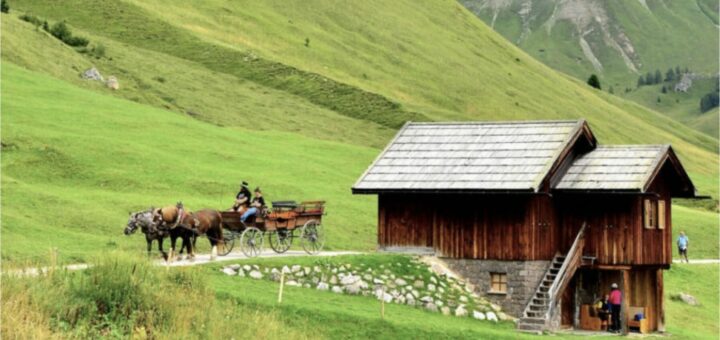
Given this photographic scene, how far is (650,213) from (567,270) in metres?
4.98

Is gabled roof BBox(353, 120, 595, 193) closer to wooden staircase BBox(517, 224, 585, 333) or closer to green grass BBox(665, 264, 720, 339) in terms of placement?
wooden staircase BBox(517, 224, 585, 333)

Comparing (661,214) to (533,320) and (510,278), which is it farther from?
(533,320)

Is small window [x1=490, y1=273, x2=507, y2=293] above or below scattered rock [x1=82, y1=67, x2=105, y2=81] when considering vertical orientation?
below

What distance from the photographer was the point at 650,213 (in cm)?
4750

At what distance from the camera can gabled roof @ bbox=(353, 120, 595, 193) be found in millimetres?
45125

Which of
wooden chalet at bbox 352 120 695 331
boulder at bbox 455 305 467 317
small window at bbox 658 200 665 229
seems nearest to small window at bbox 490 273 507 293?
wooden chalet at bbox 352 120 695 331

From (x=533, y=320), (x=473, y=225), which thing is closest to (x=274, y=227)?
(x=473, y=225)

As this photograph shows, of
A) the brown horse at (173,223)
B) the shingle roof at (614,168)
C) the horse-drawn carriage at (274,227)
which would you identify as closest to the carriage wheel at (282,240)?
the horse-drawn carriage at (274,227)

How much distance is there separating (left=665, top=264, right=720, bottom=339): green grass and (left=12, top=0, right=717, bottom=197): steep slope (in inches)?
1953

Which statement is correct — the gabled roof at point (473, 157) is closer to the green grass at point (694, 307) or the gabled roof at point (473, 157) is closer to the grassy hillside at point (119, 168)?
the grassy hillside at point (119, 168)

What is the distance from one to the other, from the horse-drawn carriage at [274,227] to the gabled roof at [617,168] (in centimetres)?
1001

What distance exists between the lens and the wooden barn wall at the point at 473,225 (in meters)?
45.4

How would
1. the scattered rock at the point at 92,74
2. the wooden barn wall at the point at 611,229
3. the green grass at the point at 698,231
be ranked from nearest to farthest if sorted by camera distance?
the wooden barn wall at the point at 611,229 < the green grass at the point at 698,231 < the scattered rock at the point at 92,74

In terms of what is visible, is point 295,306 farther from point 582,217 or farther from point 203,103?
point 203,103
